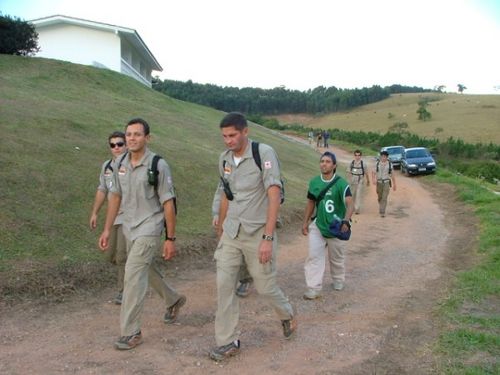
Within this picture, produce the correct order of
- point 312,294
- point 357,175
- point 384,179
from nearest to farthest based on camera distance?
point 312,294 < point 384,179 < point 357,175

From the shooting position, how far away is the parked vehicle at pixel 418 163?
985 inches

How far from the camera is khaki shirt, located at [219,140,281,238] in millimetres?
4266

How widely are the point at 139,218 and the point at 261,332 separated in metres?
1.61

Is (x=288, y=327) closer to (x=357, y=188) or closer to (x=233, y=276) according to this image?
(x=233, y=276)

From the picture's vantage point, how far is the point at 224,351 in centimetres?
429

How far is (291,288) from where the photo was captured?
6566 mm

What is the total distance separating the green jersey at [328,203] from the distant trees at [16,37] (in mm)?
20360

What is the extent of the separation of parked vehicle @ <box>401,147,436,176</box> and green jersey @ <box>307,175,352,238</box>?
65.5 ft

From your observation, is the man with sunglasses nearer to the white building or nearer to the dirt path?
the dirt path

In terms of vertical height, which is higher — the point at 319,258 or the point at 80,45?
the point at 80,45

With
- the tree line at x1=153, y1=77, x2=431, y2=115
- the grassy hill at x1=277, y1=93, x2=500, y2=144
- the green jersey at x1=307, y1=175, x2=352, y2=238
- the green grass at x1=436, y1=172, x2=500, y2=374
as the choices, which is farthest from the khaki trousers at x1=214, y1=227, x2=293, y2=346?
the tree line at x1=153, y1=77, x2=431, y2=115

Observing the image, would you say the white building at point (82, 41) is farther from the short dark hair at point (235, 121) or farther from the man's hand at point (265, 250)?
the man's hand at point (265, 250)

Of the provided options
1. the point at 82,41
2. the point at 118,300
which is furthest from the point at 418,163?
the point at 118,300

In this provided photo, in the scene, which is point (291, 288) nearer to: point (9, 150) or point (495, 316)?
point (495, 316)
